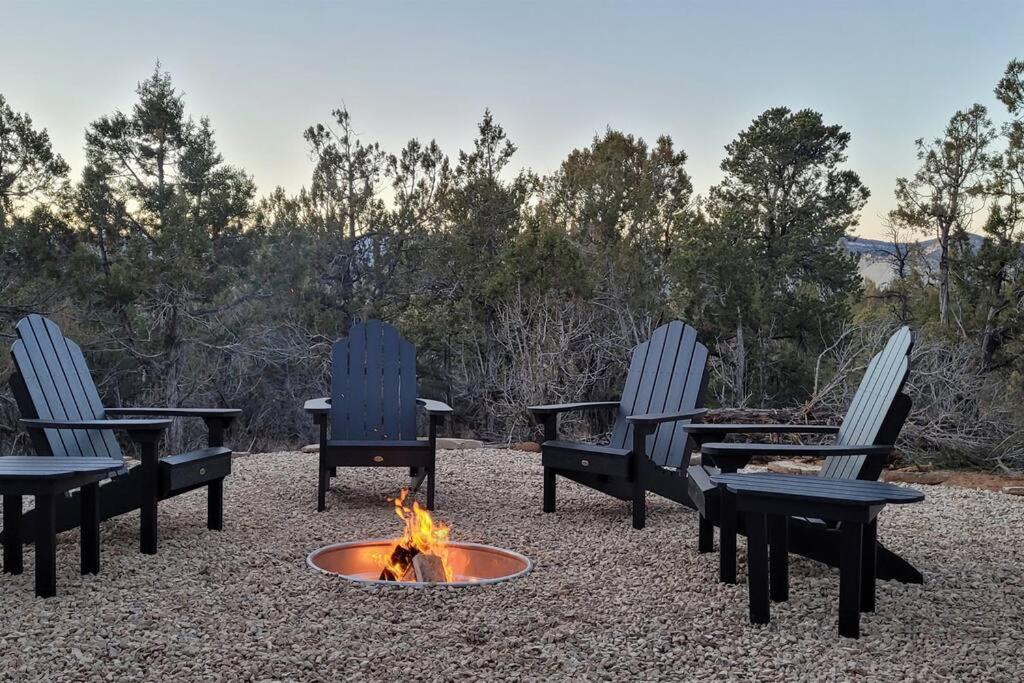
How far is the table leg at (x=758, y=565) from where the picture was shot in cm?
245

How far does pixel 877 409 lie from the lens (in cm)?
285

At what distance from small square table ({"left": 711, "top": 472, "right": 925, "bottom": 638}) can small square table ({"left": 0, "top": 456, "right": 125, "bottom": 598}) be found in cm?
192

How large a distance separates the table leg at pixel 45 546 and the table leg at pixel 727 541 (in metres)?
1.98

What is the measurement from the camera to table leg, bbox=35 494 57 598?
2.60 m

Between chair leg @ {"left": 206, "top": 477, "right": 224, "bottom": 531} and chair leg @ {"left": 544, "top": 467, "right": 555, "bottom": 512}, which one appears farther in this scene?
chair leg @ {"left": 544, "top": 467, "right": 555, "bottom": 512}

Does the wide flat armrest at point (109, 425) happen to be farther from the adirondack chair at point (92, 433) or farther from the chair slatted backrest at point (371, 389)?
the chair slatted backrest at point (371, 389)

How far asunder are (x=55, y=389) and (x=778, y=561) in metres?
2.74

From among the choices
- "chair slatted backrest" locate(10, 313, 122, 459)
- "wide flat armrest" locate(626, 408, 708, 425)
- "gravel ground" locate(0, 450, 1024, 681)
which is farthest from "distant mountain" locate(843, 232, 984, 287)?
"chair slatted backrest" locate(10, 313, 122, 459)

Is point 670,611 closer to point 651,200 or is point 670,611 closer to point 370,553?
Answer: point 370,553

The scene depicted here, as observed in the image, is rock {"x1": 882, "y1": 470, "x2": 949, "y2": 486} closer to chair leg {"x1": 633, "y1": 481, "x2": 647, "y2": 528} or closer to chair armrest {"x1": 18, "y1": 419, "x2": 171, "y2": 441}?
chair leg {"x1": 633, "y1": 481, "x2": 647, "y2": 528}

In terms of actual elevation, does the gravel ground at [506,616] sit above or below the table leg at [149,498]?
below

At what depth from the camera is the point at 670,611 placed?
259cm

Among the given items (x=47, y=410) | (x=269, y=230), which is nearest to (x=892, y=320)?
(x=269, y=230)

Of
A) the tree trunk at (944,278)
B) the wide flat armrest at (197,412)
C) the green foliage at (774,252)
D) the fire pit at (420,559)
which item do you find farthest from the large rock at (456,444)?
the tree trunk at (944,278)
